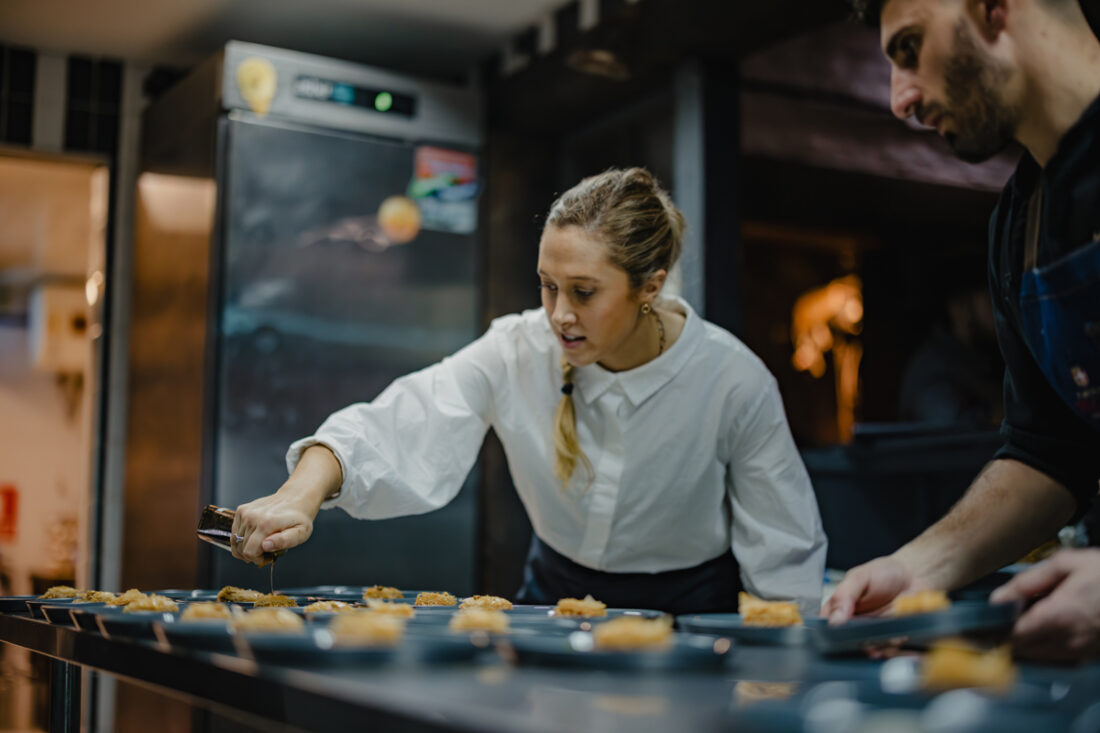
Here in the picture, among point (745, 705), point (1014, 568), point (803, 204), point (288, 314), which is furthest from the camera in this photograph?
point (803, 204)

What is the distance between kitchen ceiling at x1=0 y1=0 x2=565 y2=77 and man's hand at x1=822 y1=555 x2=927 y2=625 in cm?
249

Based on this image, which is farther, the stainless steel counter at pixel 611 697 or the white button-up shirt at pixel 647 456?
the white button-up shirt at pixel 647 456

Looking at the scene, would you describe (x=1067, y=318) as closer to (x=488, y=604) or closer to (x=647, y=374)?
(x=488, y=604)

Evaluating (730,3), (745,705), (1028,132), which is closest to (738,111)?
(730,3)

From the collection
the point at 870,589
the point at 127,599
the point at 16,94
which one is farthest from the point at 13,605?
the point at 16,94

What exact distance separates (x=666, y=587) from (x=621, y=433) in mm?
279

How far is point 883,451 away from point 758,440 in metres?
1.23

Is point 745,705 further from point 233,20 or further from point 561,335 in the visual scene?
point 233,20

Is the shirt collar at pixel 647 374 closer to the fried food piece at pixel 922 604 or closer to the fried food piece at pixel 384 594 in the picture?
the fried food piece at pixel 384 594

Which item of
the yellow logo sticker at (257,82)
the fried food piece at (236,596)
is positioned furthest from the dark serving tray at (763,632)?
the yellow logo sticker at (257,82)

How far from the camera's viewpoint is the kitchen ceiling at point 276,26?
3254 millimetres

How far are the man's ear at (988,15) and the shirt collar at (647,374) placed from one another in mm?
868

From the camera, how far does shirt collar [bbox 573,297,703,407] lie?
1.88 m

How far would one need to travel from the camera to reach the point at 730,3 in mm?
2662
